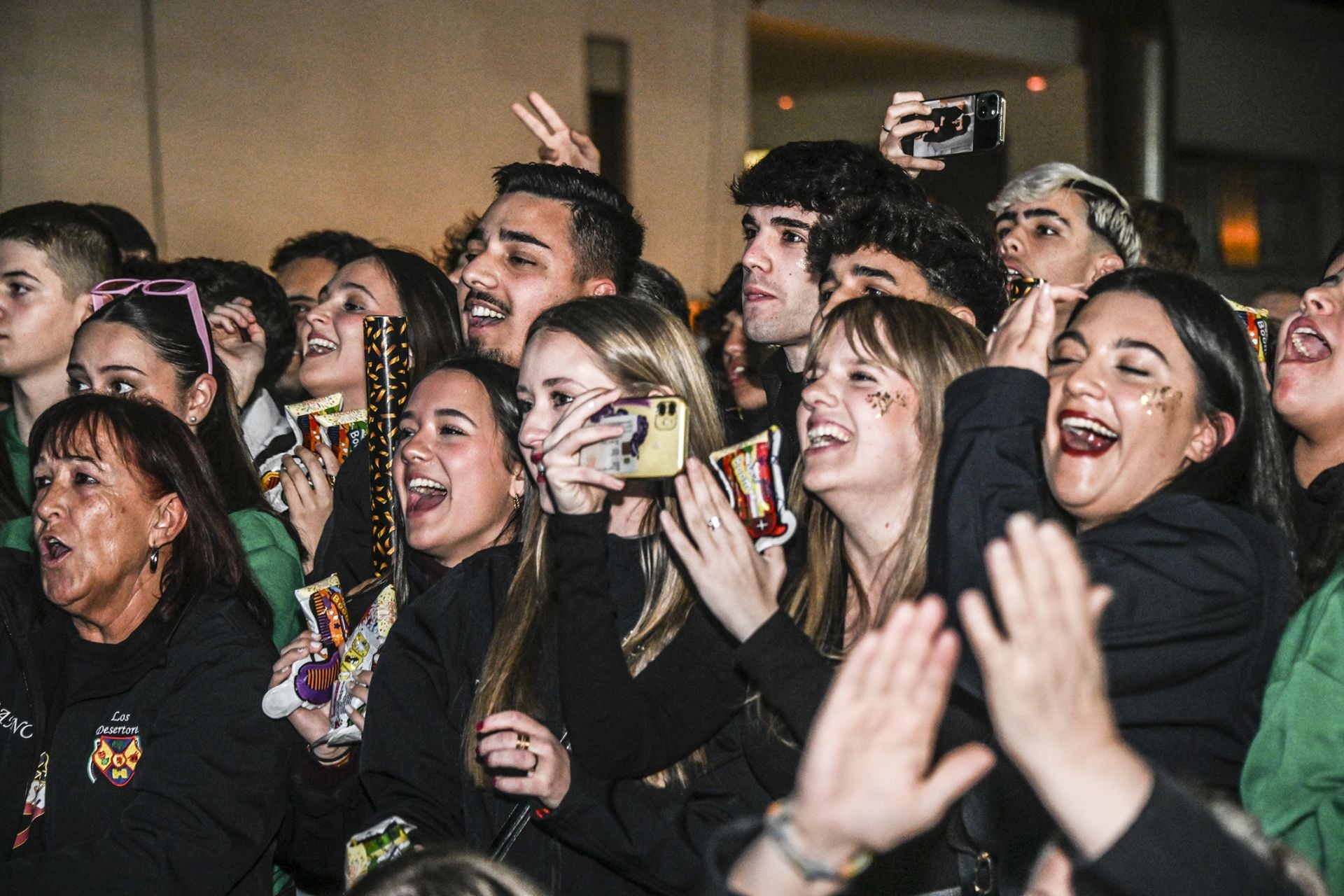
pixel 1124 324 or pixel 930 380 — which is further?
pixel 930 380

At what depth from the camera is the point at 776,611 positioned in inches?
86.2

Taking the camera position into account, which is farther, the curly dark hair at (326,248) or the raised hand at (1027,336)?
the curly dark hair at (326,248)

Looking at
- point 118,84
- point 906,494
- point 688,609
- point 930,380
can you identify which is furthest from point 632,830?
point 118,84

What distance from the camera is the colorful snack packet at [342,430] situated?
144 inches

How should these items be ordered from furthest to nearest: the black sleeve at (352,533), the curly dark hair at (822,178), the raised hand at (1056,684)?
the black sleeve at (352,533) → the curly dark hair at (822,178) → the raised hand at (1056,684)

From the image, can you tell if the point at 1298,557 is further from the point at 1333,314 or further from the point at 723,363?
the point at 723,363

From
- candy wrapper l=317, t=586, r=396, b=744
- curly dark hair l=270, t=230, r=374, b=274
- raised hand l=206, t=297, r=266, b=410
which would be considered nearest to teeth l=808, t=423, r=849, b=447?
candy wrapper l=317, t=586, r=396, b=744

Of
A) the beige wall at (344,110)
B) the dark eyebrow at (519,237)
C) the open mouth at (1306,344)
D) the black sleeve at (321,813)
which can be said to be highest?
the beige wall at (344,110)

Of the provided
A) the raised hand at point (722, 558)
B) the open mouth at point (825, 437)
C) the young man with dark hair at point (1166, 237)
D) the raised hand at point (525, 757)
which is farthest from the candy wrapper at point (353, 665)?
the young man with dark hair at point (1166, 237)

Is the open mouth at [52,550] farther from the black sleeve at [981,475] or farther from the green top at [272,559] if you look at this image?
the black sleeve at [981,475]

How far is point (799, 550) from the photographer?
8.67 ft

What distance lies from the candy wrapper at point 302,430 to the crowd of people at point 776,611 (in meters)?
0.18

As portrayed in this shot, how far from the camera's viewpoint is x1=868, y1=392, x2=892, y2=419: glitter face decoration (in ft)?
7.94

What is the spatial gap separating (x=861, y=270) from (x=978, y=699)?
1371 millimetres
